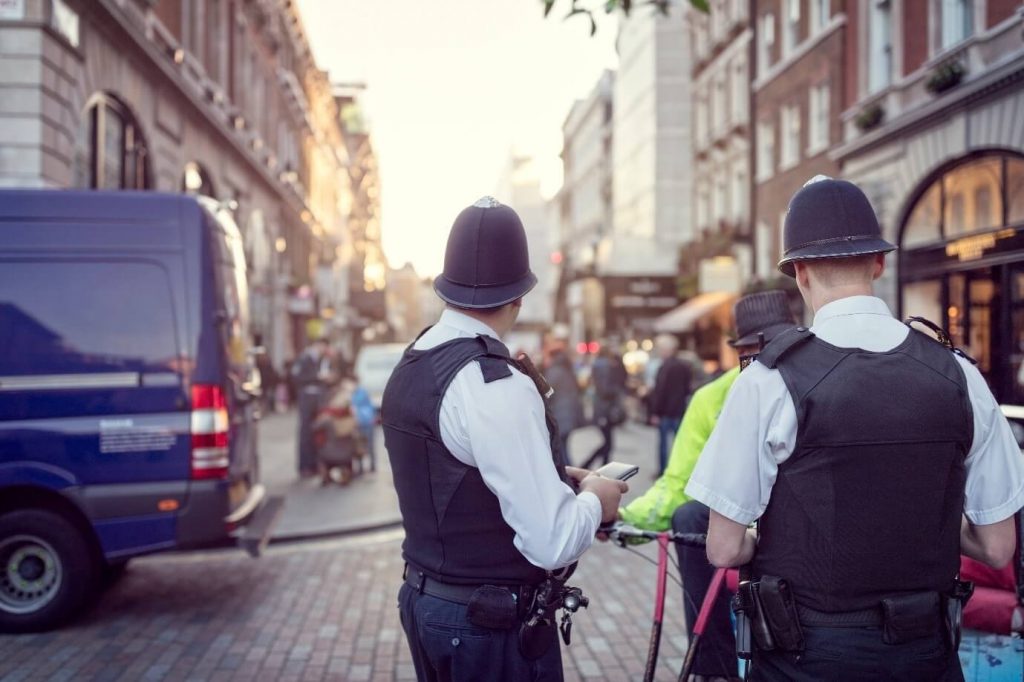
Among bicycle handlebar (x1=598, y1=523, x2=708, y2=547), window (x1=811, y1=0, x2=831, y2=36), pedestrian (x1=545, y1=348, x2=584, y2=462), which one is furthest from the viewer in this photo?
window (x1=811, y1=0, x2=831, y2=36)

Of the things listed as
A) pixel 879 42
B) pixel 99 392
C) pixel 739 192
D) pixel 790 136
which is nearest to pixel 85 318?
pixel 99 392

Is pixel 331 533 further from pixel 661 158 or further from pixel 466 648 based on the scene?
pixel 661 158

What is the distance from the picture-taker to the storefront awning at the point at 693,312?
3117 cm

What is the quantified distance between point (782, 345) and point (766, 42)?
26514mm

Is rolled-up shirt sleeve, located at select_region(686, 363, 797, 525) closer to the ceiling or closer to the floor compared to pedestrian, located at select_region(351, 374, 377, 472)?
closer to the ceiling

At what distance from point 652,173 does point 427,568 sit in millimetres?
40966

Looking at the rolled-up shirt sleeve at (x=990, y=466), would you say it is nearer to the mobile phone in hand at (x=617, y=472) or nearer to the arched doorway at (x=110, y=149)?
the mobile phone in hand at (x=617, y=472)

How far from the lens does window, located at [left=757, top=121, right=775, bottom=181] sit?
2647 centimetres

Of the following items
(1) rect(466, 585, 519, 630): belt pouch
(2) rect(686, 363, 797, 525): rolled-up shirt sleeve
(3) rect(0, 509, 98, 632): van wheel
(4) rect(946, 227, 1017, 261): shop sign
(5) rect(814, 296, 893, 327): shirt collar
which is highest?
(4) rect(946, 227, 1017, 261): shop sign

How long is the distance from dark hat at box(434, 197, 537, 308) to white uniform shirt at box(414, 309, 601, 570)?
28 centimetres

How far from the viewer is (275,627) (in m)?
6.30

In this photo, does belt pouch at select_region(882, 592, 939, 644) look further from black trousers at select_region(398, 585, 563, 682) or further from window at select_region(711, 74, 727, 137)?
window at select_region(711, 74, 727, 137)

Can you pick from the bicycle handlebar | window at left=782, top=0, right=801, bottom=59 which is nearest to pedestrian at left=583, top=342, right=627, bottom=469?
the bicycle handlebar

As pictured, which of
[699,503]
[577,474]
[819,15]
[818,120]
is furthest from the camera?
[818,120]
